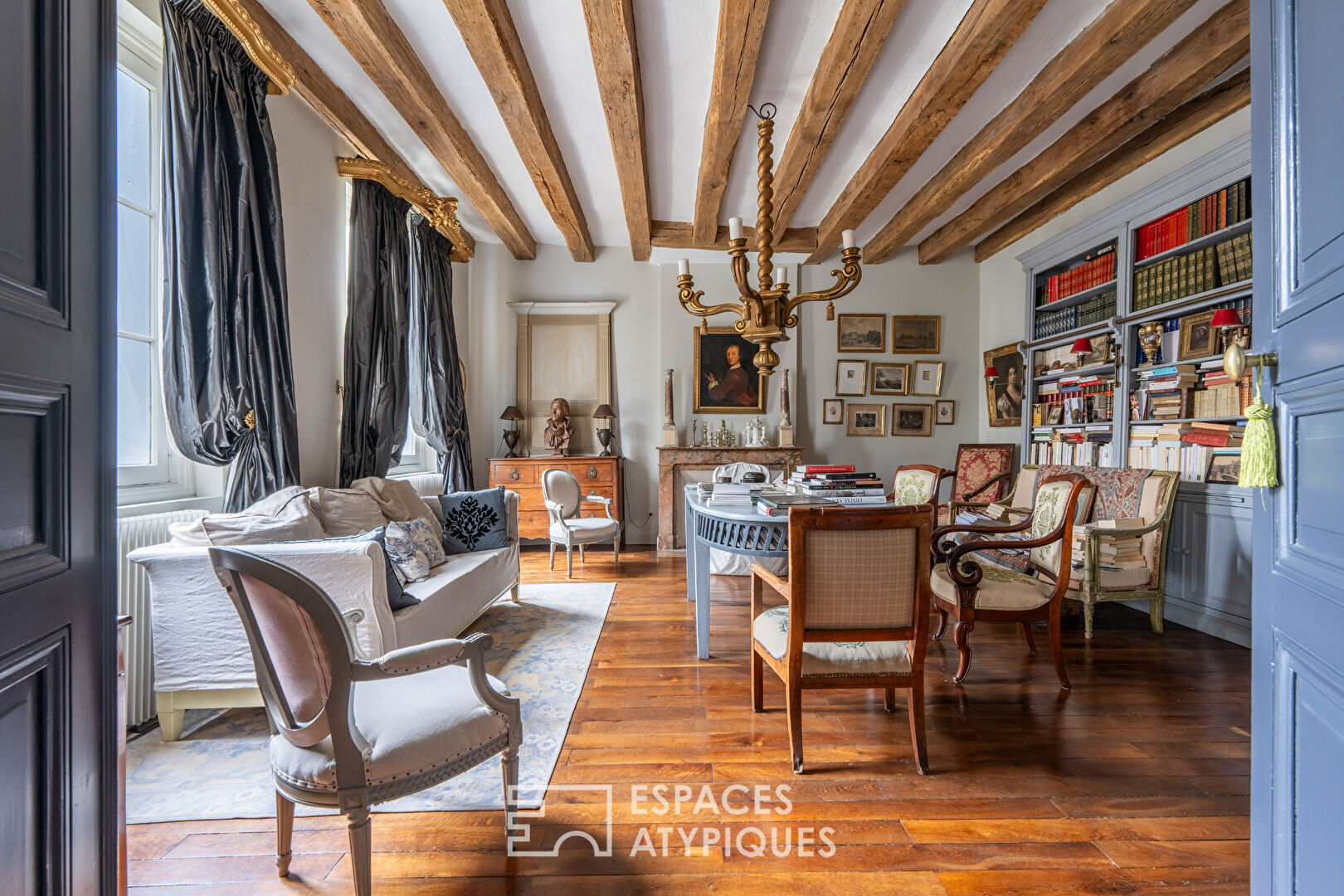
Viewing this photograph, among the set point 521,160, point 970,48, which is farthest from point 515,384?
point 970,48

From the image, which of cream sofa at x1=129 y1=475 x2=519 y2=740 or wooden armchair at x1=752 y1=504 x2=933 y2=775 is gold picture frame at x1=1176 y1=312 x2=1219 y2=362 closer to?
wooden armchair at x1=752 y1=504 x2=933 y2=775

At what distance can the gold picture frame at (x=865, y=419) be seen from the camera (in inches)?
248

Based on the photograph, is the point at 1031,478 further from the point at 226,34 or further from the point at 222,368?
the point at 226,34

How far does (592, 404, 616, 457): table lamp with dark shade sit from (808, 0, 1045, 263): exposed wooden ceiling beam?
2836 mm

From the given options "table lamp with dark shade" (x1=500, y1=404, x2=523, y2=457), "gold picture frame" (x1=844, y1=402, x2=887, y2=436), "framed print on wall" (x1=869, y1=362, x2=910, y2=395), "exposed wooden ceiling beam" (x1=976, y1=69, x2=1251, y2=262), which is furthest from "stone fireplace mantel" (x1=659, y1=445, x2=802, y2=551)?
"exposed wooden ceiling beam" (x1=976, y1=69, x2=1251, y2=262)

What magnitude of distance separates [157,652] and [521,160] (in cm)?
352

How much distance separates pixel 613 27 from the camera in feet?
8.50

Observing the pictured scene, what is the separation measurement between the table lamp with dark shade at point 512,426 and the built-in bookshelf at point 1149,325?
16.1 feet

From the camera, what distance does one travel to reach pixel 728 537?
2537 millimetres

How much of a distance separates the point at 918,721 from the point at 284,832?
1973mm

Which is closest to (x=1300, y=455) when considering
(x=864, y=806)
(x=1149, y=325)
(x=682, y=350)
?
(x=864, y=806)

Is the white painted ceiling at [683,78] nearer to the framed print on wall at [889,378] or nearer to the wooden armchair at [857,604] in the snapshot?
the framed print on wall at [889,378]

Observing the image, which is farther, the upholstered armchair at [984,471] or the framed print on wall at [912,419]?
the framed print on wall at [912,419]

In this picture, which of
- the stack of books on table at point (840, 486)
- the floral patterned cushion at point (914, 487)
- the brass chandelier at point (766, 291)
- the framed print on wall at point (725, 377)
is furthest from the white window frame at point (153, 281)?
the framed print on wall at point (725, 377)
